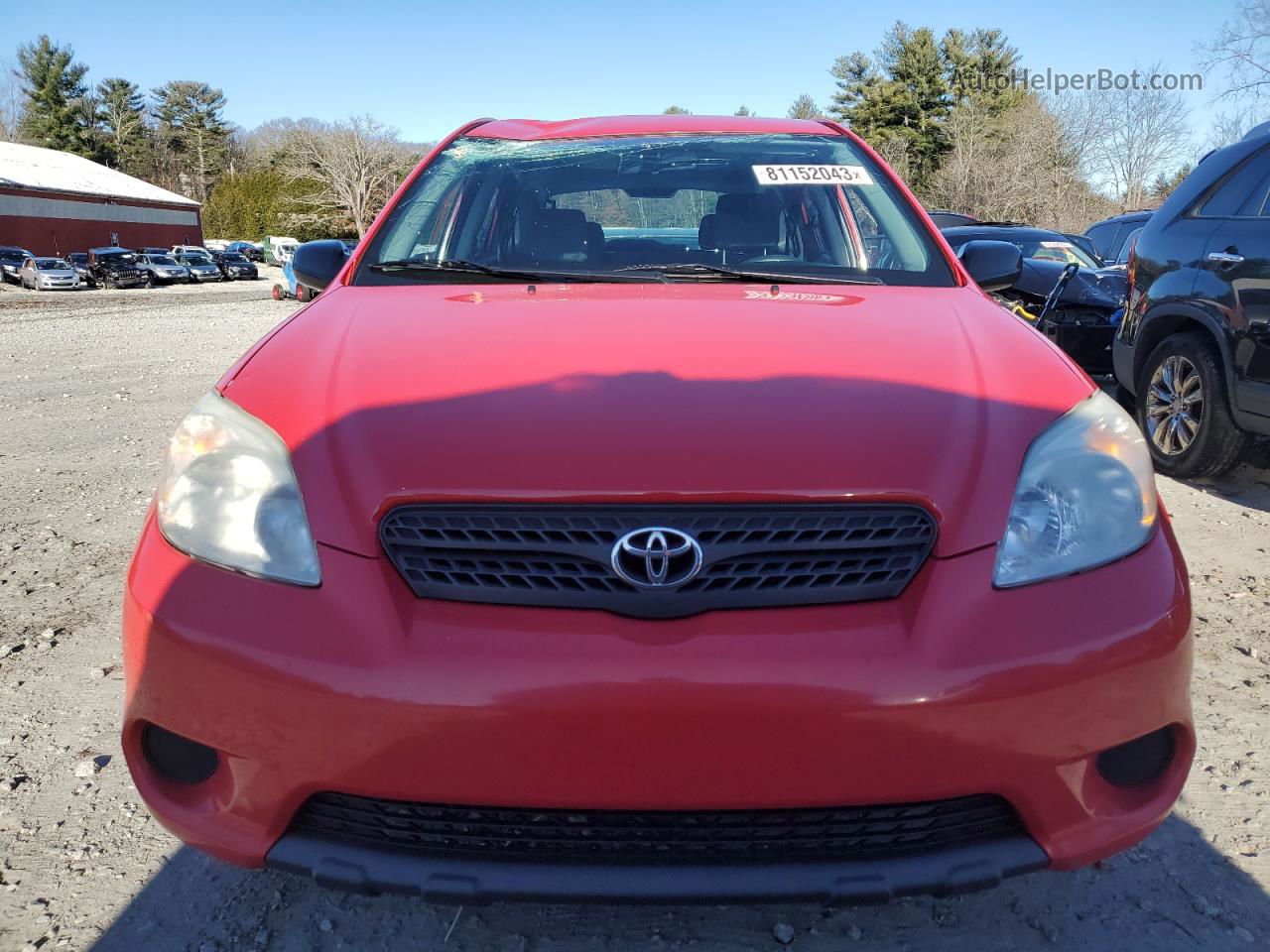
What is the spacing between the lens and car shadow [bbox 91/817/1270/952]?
1860 mm

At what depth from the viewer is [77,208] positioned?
49844 mm

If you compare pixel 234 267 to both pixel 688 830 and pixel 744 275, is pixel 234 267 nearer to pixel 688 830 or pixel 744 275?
pixel 744 275

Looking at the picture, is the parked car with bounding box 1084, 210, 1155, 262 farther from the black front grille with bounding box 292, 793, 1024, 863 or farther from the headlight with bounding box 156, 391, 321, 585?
the headlight with bounding box 156, 391, 321, 585

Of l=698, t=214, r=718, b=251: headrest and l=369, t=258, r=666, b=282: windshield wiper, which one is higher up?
l=698, t=214, r=718, b=251: headrest

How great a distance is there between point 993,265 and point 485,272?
141 cm

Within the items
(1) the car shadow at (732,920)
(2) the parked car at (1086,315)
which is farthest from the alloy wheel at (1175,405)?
(1) the car shadow at (732,920)

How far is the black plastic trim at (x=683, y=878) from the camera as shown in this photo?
1.45 m

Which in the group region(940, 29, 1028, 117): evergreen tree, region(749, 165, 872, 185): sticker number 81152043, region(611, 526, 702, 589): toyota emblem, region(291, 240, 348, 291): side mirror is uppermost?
region(940, 29, 1028, 117): evergreen tree

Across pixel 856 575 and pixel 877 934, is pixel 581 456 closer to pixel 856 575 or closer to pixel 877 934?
pixel 856 575

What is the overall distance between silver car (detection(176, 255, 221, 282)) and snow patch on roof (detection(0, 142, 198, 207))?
9.66 m

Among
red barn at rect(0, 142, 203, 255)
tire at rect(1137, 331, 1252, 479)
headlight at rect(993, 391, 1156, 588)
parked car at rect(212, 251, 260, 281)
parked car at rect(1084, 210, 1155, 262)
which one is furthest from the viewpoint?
red barn at rect(0, 142, 203, 255)

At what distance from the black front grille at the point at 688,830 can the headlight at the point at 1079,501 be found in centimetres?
38

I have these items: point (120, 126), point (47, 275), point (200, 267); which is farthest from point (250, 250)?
point (120, 126)

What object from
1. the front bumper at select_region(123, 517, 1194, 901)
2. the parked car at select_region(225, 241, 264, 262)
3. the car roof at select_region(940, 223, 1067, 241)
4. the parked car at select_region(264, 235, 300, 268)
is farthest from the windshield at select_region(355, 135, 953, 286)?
the parked car at select_region(225, 241, 264, 262)
